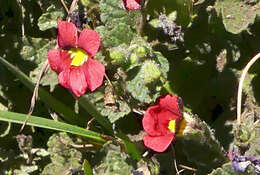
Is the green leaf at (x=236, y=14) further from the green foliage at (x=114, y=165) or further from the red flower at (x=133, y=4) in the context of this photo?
the green foliage at (x=114, y=165)

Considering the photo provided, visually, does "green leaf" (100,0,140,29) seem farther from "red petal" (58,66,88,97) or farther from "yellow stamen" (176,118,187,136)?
"yellow stamen" (176,118,187,136)

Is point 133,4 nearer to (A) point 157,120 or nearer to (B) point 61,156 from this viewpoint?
(A) point 157,120

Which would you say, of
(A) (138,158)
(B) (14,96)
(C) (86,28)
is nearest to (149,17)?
(C) (86,28)

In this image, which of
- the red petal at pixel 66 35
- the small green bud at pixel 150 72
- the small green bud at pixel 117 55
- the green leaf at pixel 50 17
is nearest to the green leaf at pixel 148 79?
the small green bud at pixel 150 72

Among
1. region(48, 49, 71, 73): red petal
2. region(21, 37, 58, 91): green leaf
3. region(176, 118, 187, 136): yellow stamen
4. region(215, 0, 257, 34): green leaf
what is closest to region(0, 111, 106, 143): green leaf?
region(48, 49, 71, 73): red petal

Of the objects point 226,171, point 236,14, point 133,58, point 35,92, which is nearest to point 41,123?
point 35,92

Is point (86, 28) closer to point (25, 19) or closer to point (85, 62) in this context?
point (85, 62)
